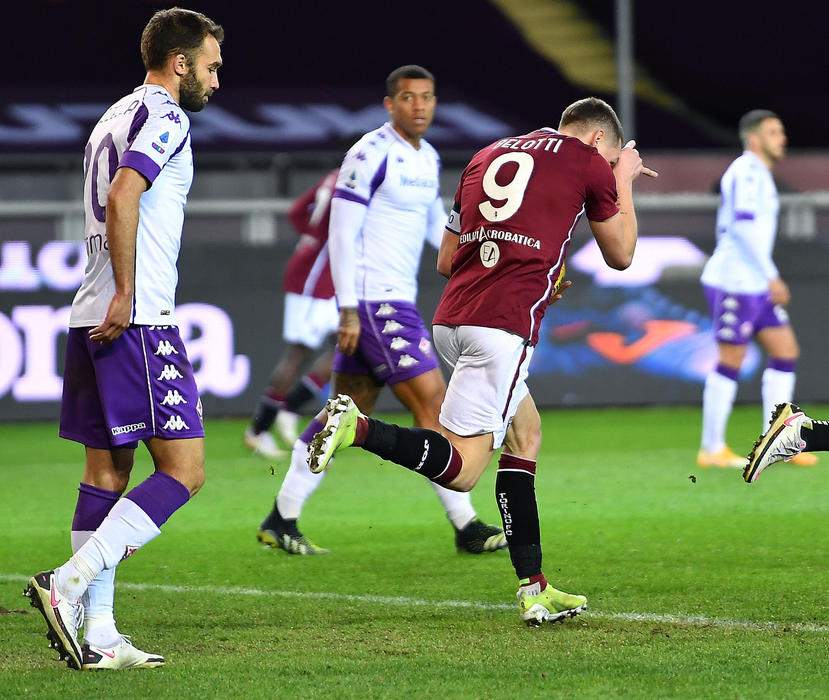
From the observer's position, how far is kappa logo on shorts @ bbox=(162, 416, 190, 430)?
462cm

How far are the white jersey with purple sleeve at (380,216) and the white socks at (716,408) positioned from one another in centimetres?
331

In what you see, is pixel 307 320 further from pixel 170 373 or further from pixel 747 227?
pixel 170 373

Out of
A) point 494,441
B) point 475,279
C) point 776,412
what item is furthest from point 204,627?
point 776,412

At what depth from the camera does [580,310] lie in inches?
520

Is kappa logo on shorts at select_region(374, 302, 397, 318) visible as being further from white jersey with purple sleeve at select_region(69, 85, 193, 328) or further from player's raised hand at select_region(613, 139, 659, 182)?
white jersey with purple sleeve at select_region(69, 85, 193, 328)

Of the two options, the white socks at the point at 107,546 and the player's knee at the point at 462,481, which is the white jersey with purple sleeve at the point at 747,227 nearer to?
the player's knee at the point at 462,481

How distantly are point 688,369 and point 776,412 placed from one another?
7.23m

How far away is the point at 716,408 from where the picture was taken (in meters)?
9.63

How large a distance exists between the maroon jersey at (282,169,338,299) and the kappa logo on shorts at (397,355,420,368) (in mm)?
3574

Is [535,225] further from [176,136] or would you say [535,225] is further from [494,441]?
[176,136]

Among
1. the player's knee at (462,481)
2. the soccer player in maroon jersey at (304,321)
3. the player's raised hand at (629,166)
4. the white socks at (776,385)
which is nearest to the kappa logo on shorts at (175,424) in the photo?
the player's knee at (462,481)

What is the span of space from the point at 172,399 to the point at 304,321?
5.94 meters

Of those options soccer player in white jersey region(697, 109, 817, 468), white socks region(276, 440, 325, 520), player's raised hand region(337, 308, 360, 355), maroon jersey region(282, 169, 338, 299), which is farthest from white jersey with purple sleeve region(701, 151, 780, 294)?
white socks region(276, 440, 325, 520)

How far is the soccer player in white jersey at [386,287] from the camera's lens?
677 cm
